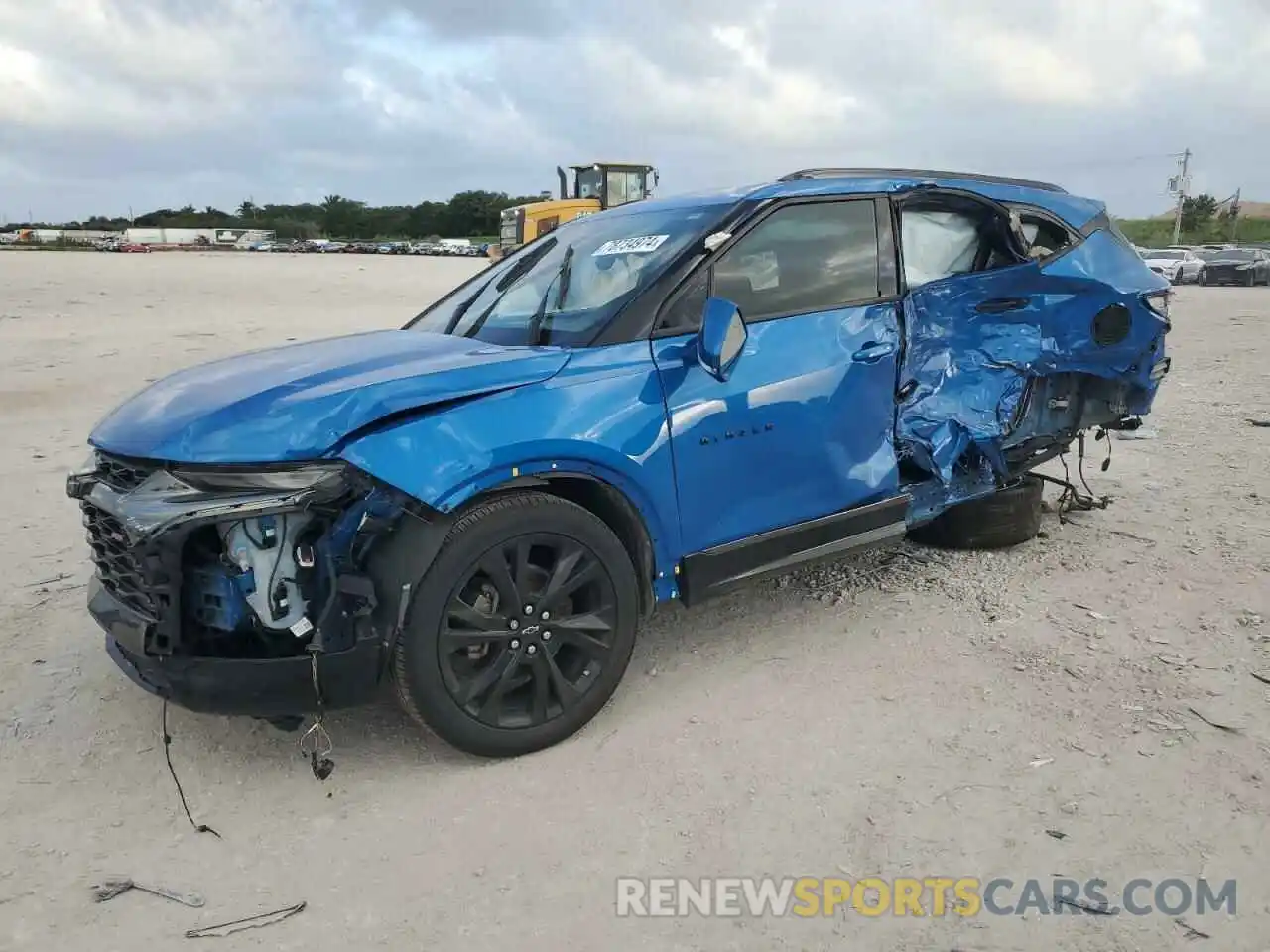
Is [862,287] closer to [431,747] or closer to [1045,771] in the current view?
[1045,771]

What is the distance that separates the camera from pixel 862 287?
4055 mm

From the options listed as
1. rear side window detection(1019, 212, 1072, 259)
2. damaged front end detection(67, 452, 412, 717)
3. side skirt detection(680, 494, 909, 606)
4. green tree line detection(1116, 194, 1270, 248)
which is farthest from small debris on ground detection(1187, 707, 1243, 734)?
green tree line detection(1116, 194, 1270, 248)

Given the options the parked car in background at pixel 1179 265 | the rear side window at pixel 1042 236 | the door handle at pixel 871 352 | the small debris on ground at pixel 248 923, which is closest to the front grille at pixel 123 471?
the small debris on ground at pixel 248 923

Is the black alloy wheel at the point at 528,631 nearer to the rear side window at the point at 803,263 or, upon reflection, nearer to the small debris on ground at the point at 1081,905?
the rear side window at the point at 803,263

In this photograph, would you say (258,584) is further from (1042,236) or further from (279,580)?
(1042,236)

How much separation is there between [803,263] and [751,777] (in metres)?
2.09

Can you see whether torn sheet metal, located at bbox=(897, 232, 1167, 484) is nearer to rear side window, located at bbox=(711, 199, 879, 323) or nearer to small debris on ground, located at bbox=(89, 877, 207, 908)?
rear side window, located at bbox=(711, 199, 879, 323)

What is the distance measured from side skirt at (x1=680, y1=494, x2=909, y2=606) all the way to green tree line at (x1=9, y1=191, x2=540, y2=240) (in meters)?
81.9

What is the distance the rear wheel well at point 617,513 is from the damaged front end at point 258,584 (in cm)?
62

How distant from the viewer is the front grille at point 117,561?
2934 millimetres

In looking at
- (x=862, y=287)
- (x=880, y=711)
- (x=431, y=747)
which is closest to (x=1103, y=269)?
(x=862, y=287)

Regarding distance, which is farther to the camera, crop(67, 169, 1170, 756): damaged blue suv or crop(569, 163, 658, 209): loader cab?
crop(569, 163, 658, 209): loader cab

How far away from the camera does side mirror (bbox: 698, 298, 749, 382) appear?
3.35m

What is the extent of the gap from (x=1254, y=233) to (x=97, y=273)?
3117 inches
